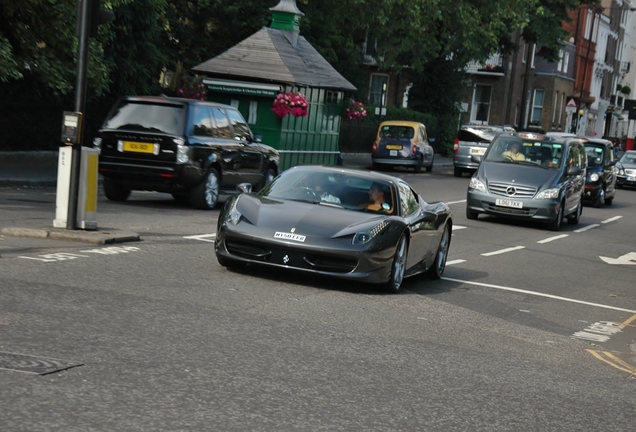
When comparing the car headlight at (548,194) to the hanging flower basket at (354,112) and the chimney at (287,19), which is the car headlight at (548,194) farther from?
the hanging flower basket at (354,112)

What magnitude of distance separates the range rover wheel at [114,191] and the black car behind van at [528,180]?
7.26 metres

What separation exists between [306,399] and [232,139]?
14690mm

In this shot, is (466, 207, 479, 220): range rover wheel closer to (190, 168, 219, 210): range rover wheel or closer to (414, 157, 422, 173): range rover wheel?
(190, 168, 219, 210): range rover wheel

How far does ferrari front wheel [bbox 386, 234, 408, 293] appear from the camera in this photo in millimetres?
12180

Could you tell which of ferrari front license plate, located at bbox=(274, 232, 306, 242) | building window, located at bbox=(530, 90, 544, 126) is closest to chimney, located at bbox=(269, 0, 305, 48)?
ferrari front license plate, located at bbox=(274, 232, 306, 242)

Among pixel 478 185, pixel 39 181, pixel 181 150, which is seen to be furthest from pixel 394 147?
pixel 181 150

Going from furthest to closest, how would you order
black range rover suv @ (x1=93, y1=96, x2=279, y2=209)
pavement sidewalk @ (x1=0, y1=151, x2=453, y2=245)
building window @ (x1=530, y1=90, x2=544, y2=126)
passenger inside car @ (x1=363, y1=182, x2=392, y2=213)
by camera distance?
1. building window @ (x1=530, y1=90, x2=544, y2=126)
2. black range rover suv @ (x1=93, y1=96, x2=279, y2=209)
3. pavement sidewalk @ (x1=0, y1=151, x2=453, y2=245)
4. passenger inside car @ (x1=363, y1=182, x2=392, y2=213)

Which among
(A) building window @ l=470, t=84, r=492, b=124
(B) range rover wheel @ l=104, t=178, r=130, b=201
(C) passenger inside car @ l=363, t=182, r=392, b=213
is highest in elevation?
(A) building window @ l=470, t=84, r=492, b=124

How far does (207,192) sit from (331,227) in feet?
28.3

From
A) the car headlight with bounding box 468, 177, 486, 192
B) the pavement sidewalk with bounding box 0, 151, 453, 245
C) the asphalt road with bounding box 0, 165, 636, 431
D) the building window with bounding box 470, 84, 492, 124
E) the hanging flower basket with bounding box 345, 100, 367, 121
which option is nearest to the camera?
the asphalt road with bounding box 0, 165, 636, 431

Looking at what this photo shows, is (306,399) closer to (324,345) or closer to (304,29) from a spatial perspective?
(324,345)

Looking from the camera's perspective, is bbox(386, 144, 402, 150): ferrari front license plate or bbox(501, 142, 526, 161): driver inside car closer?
bbox(501, 142, 526, 161): driver inside car

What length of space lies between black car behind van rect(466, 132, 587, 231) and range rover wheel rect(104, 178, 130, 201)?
286 inches

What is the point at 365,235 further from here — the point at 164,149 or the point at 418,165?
the point at 418,165
